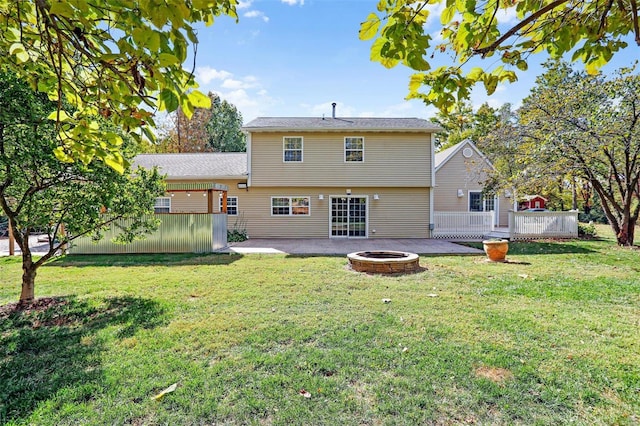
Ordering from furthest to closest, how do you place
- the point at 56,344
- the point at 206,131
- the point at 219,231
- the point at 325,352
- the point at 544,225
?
the point at 206,131 → the point at 544,225 → the point at 219,231 → the point at 56,344 → the point at 325,352

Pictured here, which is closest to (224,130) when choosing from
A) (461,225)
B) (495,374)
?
(461,225)

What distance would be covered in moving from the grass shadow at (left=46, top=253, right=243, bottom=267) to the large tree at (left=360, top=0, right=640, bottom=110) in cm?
738

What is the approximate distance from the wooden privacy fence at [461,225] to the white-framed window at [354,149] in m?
4.46

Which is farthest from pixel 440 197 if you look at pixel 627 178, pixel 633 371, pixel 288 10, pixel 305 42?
pixel 633 371

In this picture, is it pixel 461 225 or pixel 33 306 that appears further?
pixel 461 225

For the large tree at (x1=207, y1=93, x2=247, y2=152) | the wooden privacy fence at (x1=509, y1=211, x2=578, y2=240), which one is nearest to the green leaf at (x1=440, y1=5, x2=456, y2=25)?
the wooden privacy fence at (x1=509, y1=211, x2=578, y2=240)

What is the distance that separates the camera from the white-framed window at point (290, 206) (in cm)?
1478

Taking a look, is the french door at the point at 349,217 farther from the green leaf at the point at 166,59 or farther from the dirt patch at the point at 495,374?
the green leaf at the point at 166,59

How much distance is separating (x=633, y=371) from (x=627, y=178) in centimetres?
1180

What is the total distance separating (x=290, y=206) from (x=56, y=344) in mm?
11576

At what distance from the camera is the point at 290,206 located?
1482 centimetres

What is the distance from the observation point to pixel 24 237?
4.88 meters

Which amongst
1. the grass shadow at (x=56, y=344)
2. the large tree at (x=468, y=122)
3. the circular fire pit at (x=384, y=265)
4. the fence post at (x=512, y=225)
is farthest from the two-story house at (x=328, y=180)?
the large tree at (x=468, y=122)

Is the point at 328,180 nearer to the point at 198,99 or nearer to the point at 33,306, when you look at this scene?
the point at 33,306
